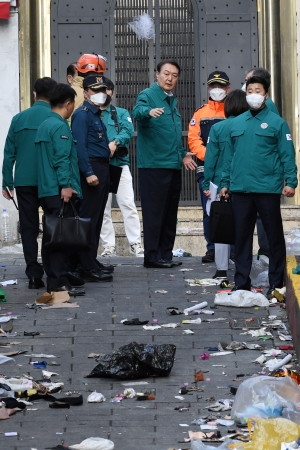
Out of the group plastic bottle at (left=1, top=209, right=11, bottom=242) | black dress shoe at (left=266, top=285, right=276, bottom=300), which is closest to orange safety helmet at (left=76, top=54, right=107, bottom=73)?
black dress shoe at (left=266, top=285, right=276, bottom=300)

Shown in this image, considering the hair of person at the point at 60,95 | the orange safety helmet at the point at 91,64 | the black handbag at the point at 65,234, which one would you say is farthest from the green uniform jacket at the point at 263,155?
the orange safety helmet at the point at 91,64

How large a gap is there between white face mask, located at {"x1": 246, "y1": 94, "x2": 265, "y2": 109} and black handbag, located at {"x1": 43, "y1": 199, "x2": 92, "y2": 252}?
1752 millimetres

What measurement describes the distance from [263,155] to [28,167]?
2111mm

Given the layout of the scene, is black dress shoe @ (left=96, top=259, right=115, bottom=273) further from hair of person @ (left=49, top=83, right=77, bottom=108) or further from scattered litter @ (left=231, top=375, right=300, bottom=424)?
scattered litter @ (left=231, top=375, right=300, bottom=424)

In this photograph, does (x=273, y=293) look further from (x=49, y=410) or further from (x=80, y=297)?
(x=49, y=410)

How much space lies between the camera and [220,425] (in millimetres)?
6223

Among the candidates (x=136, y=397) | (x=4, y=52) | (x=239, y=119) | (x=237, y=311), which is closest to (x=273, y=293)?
(x=237, y=311)

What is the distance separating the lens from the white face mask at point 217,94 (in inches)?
476

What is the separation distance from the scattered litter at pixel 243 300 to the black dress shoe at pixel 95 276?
4.76ft

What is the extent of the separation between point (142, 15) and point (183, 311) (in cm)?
757

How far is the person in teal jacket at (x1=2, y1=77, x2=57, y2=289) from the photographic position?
33.7 ft

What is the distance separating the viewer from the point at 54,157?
32.4 ft

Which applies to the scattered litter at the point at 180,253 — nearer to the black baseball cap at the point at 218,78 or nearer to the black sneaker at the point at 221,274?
the black baseball cap at the point at 218,78

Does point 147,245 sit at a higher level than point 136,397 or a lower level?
higher
